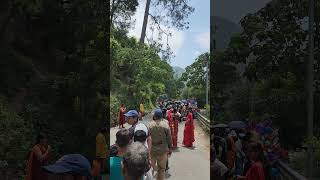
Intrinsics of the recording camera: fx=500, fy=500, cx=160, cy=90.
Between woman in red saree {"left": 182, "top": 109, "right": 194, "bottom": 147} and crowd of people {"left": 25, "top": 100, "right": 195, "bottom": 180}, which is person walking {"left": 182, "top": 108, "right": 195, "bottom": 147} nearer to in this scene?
woman in red saree {"left": 182, "top": 109, "right": 194, "bottom": 147}

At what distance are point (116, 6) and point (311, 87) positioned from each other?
5.77m

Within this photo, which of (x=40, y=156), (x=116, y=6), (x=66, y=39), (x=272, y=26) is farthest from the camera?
(x=116, y=6)

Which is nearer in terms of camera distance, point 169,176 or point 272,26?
point 272,26

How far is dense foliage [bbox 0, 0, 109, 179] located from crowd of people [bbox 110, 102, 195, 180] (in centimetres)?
78

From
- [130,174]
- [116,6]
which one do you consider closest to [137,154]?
[130,174]

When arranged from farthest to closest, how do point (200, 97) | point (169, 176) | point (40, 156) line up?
point (200, 97) → point (169, 176) → point (40, 156)

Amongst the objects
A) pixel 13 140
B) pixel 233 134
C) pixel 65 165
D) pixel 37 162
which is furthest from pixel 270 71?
pixel 65 165

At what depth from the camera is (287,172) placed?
7891 mm

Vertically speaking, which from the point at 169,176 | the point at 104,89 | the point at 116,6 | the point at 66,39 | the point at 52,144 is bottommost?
the point at 169,176

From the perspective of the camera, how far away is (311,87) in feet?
25.7

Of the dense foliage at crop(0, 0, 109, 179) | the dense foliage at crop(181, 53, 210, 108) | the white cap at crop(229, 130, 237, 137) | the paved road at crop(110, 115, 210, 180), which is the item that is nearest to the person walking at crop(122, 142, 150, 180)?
the white cap at crop(229, 130, 237, 137)

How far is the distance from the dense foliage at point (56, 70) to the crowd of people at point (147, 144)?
780 mm

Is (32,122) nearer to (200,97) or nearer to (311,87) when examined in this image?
(311,87)

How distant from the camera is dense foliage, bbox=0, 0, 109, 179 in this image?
8320mm
